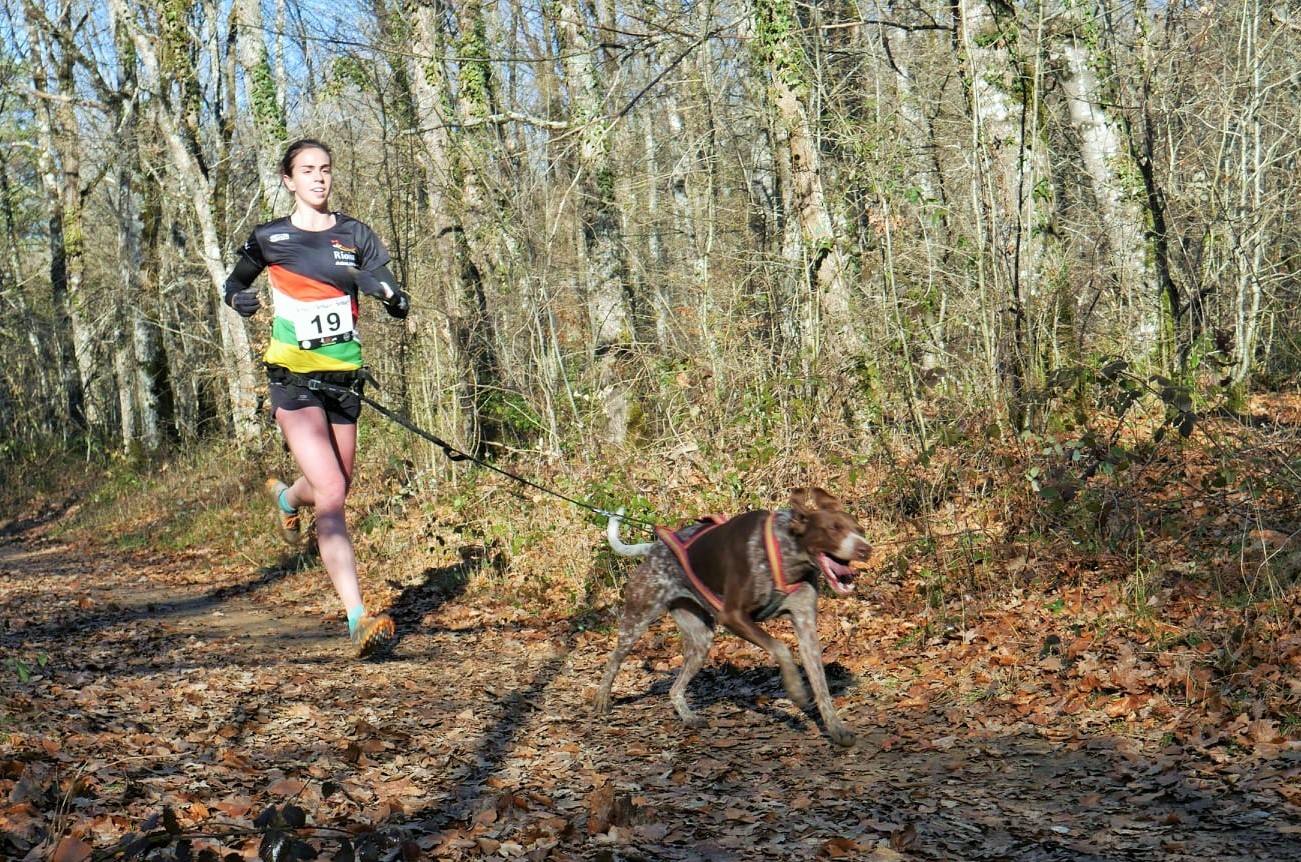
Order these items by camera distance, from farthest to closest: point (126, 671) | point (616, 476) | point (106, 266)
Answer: point (106, 266) < point (616, 476) < point (126, 671)

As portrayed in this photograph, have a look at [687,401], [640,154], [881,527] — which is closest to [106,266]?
[640,154]

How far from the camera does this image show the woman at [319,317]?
6801mm

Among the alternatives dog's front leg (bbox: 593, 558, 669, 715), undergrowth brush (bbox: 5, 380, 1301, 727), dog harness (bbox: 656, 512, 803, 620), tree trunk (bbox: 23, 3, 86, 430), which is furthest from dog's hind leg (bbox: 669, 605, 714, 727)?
tree trunk (bbox: 23, 3, 86, 430)

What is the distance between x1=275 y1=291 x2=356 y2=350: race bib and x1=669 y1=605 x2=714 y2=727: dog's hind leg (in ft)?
8.95

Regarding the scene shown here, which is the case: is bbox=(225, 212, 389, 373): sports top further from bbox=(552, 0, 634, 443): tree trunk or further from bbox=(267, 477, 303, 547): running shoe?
bbox=(552, 0, 634, 443): tree trunk

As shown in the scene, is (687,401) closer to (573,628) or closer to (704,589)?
(573,628)

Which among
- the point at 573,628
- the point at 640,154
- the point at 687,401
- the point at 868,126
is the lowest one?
the point at 573,628

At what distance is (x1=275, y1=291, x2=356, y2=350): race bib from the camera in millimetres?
6809

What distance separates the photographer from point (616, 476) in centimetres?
998

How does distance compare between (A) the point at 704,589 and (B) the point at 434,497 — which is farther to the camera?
(B) the point at 434,497

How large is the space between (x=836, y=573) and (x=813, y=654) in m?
0.43

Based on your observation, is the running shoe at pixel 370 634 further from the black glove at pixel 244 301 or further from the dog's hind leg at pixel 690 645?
the black glove at pixel 244 301

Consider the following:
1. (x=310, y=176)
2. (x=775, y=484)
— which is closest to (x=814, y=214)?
(x=775, y=484)

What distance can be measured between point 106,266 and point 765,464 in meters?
35.0
